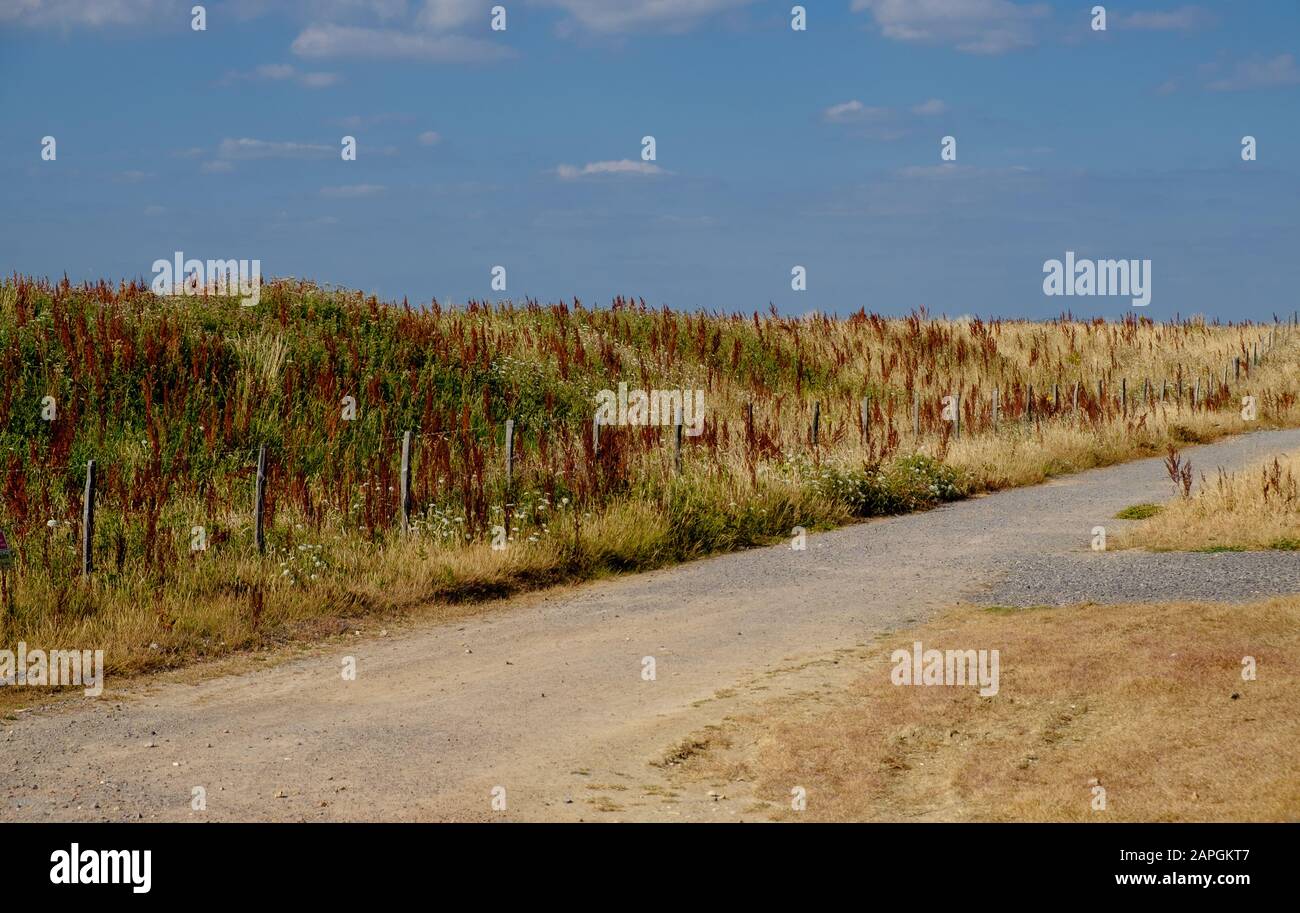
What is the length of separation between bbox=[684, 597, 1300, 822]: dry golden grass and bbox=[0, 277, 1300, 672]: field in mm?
5456

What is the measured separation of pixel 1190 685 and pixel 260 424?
1404 cm

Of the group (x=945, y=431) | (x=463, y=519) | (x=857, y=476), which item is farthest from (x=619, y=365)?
(x=463, y=519)

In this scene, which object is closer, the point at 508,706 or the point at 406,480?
the point at 508,706

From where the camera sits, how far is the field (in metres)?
12.3

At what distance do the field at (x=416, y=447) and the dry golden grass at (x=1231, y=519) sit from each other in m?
4.29

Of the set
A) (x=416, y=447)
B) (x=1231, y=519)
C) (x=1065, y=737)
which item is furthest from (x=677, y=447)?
(x=1065, y=737)

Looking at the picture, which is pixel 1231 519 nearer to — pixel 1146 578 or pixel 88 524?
pixel 1146 578

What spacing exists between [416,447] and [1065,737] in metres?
12.4

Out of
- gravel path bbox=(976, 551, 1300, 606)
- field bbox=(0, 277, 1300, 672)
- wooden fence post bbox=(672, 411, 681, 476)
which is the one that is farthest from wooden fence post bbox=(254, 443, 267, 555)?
gravel path bbox=(976, 551, 1300, 606)

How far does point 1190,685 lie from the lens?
8.18 metres

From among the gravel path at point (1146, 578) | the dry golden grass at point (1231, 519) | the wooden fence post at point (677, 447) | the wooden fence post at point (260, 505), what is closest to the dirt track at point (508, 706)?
the gravel path at point (1146, 578)

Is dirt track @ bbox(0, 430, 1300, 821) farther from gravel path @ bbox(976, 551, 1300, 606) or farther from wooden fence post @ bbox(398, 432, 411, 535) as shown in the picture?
wooden fence post @ bbox(398, 432, 411, 535)

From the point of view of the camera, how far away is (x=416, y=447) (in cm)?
1848

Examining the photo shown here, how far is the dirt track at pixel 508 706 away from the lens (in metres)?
7.08
